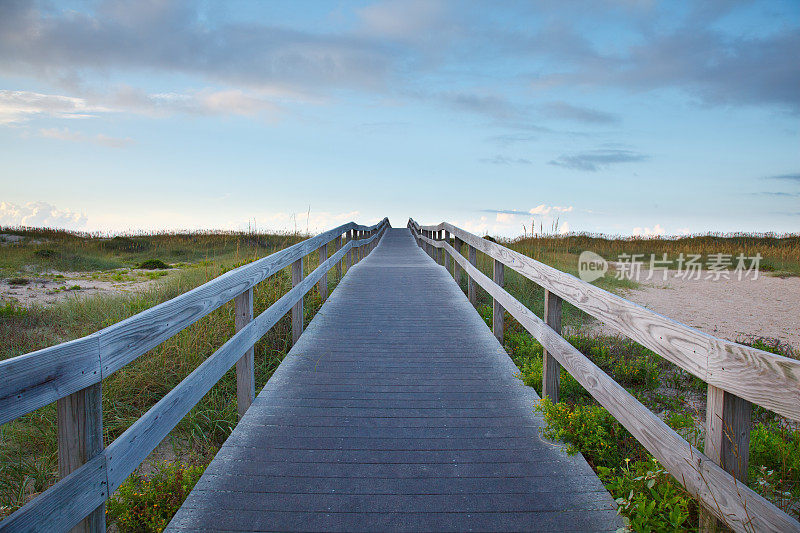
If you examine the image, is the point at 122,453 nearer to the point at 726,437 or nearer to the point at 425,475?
the point at 425,475

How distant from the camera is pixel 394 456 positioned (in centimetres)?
312

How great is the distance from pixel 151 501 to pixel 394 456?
1506 mm

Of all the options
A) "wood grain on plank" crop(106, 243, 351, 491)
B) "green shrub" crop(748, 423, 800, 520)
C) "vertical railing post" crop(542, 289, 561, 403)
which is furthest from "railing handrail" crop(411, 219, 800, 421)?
"wood grain on plank" crop(106, 243, 351, 491)

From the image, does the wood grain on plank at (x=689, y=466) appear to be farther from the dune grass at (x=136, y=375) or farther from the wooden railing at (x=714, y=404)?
the dune grass at (x=136, y=375)

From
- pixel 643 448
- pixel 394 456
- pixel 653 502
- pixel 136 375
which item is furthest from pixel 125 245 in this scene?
pixel 653 502

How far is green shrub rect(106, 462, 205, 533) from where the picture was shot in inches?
108

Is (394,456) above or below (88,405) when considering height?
below

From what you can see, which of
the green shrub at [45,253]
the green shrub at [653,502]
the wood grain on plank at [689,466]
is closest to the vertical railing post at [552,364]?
the wood grain on plank at [689,466]

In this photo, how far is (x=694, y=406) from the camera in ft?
16.9

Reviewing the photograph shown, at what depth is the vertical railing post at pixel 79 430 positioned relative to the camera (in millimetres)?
1869

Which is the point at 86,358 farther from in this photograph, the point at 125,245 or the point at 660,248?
the point at 660,248

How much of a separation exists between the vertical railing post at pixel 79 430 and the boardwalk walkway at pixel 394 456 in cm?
80

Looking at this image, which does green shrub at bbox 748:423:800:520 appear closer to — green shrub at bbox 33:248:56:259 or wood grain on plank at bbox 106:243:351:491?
wood grain on plank at bbox 106:243:351:491

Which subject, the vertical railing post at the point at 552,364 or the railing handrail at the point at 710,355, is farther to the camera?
the vertical railing post at the point at 552,364
